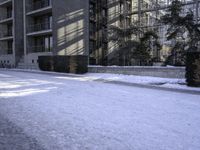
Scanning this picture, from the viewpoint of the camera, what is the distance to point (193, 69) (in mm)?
15109

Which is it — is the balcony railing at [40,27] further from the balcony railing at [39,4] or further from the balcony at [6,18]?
the balcony at [6,18]

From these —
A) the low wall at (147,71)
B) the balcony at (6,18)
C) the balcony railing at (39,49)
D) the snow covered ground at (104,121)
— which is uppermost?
the balcony at (6,18)

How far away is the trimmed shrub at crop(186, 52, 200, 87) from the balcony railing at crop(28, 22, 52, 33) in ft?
76.0

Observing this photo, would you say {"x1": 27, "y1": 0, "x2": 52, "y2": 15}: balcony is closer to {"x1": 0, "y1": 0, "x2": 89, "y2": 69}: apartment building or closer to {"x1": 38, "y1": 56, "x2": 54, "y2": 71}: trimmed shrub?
{"x1": 0, "y1": 0, "x2": 89, "y2": 69}: apartment building

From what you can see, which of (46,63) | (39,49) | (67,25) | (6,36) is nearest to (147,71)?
(46,63)

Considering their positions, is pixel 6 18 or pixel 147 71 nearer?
pixel 147 71

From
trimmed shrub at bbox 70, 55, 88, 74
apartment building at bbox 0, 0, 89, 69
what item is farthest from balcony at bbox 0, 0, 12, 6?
trimmed shrub at bbox 70, 55, 88, 74

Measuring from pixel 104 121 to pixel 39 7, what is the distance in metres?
32.9

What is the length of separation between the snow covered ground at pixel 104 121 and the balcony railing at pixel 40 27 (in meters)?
26.2

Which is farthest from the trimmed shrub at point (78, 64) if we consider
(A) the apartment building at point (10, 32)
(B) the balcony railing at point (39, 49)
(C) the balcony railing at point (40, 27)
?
(A) the apartment building at point (10, 32)

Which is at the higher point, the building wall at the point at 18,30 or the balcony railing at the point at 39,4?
the balcony railing at the point at 39,4

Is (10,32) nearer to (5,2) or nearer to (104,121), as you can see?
(5,2)

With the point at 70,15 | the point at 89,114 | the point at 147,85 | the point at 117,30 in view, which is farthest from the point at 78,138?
the point at 70,15

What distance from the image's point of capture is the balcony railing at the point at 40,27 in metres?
36.3
